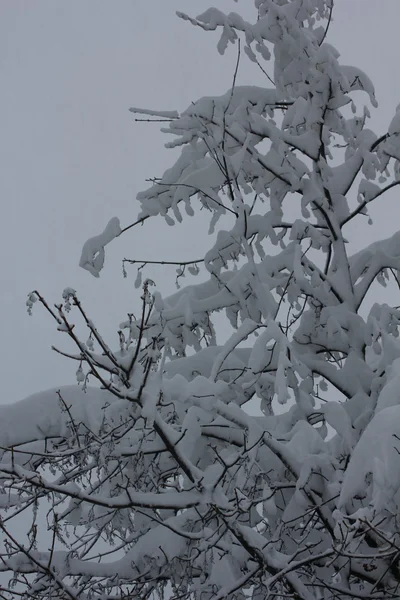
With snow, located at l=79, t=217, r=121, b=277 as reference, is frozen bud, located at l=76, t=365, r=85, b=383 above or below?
below

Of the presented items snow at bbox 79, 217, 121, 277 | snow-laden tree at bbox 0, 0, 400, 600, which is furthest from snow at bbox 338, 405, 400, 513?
snow at bbox 79, 217, 121, 277

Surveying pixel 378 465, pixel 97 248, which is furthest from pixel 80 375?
pixel 97 248

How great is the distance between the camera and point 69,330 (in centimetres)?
246

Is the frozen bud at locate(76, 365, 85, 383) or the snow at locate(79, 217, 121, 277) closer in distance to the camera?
the frozen bud at locate(76, 365, 85, 383)

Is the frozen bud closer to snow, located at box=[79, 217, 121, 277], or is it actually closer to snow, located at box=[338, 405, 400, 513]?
snow, located at box=[338, 405, 400, 513]

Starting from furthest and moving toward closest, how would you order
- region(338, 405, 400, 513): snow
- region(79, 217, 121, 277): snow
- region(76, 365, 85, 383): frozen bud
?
region(79, 217, 121, 277): snow → region(338, 405, 400, 513): snow → region(76, 365, 85, 383): frozen bud

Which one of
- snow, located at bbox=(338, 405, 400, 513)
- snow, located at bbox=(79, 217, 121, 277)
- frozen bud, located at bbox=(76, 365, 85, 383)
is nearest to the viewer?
frozen bud, located at bbox=(76, 365, 85, 383)

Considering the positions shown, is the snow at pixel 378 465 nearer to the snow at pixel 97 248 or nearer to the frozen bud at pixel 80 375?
the frozen bud at pixel 80 375

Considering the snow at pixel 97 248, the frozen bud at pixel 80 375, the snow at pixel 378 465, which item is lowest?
the snow at pixel 378 465

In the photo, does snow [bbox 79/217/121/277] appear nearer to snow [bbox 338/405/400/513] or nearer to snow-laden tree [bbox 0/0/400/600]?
snow-laden tree [bbox 0/0/400/600]

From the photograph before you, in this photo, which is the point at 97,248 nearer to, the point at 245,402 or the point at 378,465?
the point at 245,402

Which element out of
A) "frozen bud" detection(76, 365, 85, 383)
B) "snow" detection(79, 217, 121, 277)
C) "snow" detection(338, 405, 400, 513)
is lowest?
"snow" detection(338, 405, 400, 513)

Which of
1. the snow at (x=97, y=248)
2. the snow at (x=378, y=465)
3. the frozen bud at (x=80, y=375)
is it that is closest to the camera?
the frozen bud at (x=80, y=375)

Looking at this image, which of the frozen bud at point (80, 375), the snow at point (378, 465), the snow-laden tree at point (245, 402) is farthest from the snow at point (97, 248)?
the snow at point (378, 465)
